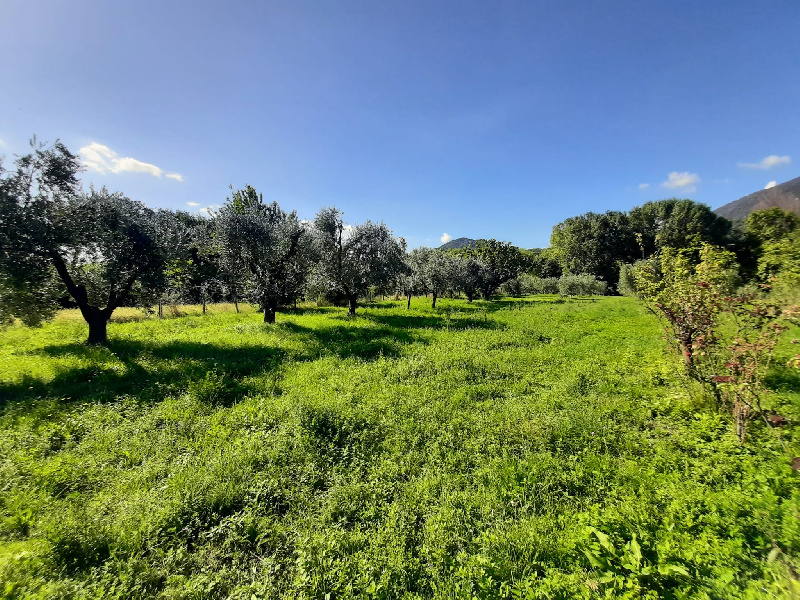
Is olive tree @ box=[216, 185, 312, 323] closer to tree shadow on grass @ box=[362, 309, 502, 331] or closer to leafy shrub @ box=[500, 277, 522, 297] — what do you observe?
tree shadow on grass @ box=[362, 309, 502, 331]

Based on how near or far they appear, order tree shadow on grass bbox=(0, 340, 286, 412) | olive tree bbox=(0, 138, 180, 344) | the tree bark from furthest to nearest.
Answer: the tree bark < olive tree bbox=(0, 138, 180, 344) < tree shadow on grass bbox=(0, 340, 286, 412)

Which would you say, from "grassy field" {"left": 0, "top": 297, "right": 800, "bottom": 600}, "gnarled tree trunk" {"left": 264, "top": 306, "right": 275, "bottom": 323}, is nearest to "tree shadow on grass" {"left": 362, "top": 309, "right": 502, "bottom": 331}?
"gnarled tree trunk" {"left": 264, "top": 306, "right": 275, "bottom": 323}

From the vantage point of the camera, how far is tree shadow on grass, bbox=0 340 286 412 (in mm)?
9398

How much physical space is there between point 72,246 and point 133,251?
81.7 inches

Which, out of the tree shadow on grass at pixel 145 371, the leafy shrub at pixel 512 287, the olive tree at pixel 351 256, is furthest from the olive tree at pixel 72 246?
the leafy shrub at pixel 512 287

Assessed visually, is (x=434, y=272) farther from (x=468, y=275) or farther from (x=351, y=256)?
(x=351, y=256)

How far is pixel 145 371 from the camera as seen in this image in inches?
449

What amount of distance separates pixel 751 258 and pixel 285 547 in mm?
80512

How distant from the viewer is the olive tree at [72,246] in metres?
12.2

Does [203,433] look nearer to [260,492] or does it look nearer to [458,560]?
[260,492]

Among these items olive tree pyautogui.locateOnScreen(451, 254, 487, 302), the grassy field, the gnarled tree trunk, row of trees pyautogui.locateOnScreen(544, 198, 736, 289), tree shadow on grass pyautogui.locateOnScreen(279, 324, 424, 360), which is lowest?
the grassy field

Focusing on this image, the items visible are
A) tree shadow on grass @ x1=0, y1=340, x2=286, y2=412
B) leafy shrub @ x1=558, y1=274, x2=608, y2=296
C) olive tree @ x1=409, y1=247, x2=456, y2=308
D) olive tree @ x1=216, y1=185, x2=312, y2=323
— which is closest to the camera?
tree shadow on grass @ x1=0, y1=340, x2=286, y2=412

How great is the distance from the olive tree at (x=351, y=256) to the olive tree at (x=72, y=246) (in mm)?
10541

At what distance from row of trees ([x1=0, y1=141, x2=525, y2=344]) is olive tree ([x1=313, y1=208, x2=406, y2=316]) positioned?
0.09 metres
